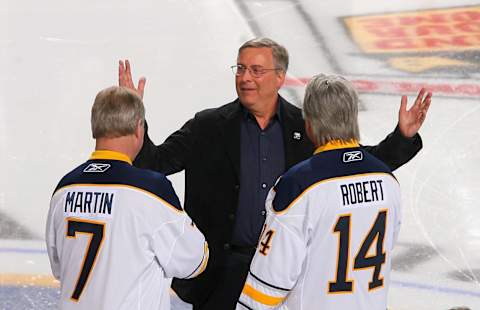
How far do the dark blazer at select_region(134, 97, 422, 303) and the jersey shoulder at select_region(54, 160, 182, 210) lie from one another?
0.59 metres

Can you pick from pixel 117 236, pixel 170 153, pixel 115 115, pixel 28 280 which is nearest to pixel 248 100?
pixel 170 153

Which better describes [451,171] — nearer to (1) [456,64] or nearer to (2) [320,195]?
(1) [456,64]

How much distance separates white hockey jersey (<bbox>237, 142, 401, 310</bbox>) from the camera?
2795 mm

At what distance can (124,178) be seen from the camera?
9.23 feet

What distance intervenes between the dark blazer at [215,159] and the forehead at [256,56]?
0.53 feet

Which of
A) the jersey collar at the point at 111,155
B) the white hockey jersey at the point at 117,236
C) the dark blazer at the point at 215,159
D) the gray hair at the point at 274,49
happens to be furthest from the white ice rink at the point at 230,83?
the jersey collar at the point at 111,155

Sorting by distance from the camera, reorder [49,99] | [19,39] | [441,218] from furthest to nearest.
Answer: [19,39]
[49,99]
[441,218]

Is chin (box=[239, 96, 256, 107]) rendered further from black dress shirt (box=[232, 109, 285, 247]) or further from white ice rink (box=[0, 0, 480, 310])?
white ice rink (box=[0, 0, 480, 310])

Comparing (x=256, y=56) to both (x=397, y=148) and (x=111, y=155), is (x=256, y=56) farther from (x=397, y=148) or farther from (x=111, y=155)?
(x=111, y=155)

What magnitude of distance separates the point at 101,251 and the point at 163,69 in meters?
3.54

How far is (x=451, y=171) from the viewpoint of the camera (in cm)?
524

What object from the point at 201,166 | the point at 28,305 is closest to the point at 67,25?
the point at 28,305

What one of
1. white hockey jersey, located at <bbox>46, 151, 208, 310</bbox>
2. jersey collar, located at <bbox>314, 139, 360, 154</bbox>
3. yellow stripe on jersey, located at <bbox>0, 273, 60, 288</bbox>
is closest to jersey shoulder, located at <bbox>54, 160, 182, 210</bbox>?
white hockey jersey, located at <bbox>46, 151, 208, 310</bbox>

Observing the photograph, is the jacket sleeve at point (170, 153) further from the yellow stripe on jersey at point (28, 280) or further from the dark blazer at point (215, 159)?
the yellow stripe on jersey at point (28, 280)
